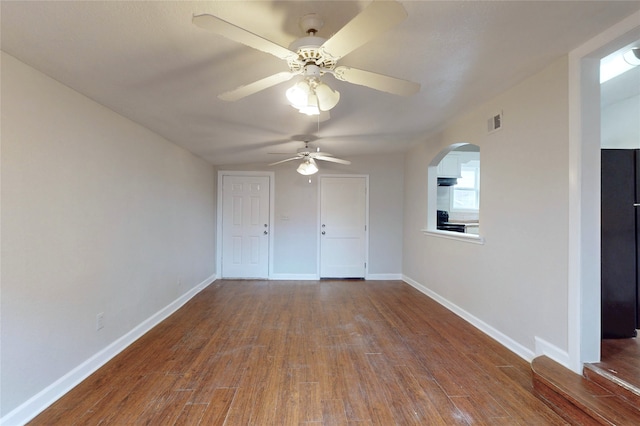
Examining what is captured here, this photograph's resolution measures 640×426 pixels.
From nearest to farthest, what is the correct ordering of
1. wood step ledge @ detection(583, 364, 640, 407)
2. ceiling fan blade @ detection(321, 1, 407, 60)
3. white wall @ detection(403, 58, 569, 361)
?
ceiling fan blade @ detection(321, 1, 407, 60) → wood step ledge @ detection(583, 364, 640, 407) → white wall @ detection(403, 58, 569, 361)

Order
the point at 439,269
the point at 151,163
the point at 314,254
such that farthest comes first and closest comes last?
1. the point at 314,254
2. the point at 439,269
3. the point at 151,163

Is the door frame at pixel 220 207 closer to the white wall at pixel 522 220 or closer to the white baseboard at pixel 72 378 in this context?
the white baseboard at pixel 72 378

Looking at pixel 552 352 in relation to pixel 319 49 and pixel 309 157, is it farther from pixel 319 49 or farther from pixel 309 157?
pixel 309 157

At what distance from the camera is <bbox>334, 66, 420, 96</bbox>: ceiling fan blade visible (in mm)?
1491

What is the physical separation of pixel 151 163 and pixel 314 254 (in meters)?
3.10

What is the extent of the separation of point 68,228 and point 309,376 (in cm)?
204

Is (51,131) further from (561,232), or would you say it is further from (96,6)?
(561,232)

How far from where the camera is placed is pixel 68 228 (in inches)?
79.8

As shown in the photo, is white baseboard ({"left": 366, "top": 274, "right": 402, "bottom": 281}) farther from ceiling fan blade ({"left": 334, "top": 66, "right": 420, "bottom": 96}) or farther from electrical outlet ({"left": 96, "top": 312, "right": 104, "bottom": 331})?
ceiling fan blade ({"left": 334, "top": 66, "right": 420, "bottom": 96})

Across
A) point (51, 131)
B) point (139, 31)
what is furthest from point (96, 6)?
point (51, 131)

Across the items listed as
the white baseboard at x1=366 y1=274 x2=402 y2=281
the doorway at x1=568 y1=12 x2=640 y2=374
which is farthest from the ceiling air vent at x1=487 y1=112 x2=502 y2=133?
the white baseboard at x1=366 y1=274 x2=402 y2=281

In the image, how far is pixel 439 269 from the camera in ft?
12.8

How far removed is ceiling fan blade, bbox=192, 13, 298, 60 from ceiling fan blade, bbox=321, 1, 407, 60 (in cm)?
21

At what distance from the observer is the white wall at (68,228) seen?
5.40 ft
